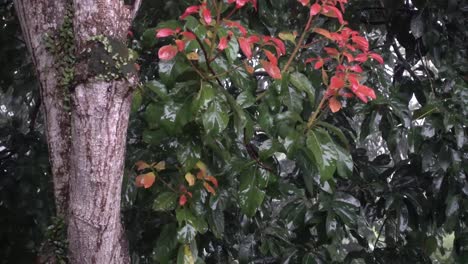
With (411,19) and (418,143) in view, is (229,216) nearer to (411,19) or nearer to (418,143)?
(418,143)

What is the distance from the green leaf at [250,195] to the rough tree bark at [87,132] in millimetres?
349

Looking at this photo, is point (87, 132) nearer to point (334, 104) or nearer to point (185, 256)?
point (185, 256)

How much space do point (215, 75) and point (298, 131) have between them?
0.27 m

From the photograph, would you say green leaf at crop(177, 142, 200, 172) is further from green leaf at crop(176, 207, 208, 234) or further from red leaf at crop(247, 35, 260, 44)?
red leaf at crop(247, 35, 260, 44)

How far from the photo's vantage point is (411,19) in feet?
7.00

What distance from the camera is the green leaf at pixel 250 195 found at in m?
1.48

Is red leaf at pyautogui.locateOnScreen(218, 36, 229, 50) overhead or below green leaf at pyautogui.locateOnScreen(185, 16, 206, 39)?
below

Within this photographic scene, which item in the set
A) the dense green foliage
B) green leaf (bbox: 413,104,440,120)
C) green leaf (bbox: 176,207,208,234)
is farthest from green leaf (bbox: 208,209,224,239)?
green leaf (bbox: 413,104,440,120)

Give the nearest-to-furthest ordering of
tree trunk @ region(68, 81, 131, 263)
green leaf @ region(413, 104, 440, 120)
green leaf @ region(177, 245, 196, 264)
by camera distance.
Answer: tree trunk @ region(68, 81, 131, 263) < green leaf @ region(177, 245, 196, 264) < green leaf @ region(413, 104, 440, 120)

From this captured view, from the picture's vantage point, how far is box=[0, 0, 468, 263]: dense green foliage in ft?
4.74

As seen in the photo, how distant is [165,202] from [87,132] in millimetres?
397

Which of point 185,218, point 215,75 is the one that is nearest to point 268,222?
point 185,218

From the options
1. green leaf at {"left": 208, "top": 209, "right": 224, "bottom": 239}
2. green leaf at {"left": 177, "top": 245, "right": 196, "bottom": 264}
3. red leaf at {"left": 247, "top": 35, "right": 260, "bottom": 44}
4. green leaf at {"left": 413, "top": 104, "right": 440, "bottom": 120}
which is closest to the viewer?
red leaf at {"left": 247, "top": 35, "right": 260, "bottom": 44}

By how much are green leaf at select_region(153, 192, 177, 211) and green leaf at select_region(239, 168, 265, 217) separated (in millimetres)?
185
